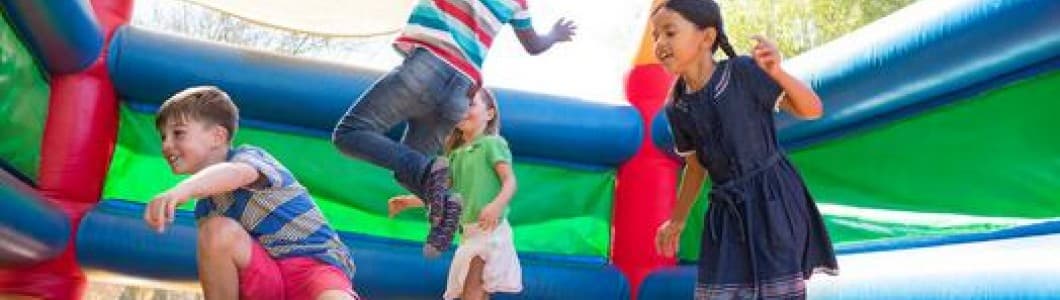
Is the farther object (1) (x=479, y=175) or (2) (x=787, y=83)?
(1) (x=479, y=175)

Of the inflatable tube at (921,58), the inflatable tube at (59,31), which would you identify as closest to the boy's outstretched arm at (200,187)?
the inflatable tube at (59,31)

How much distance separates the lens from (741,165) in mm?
1758

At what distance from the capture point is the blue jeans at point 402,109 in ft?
7.10

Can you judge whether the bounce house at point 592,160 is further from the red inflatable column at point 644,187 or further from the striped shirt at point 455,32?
the striped shirt at point 455,32

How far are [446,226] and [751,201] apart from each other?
70 centimetres

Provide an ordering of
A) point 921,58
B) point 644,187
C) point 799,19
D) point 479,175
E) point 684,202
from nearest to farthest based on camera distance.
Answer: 1. point 684,202
2. point 921,58
3. point 479,175
4. point 644,187
5. point 799,19

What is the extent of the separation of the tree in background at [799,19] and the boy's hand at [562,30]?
7.59ft

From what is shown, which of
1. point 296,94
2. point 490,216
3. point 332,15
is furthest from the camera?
point 332,15

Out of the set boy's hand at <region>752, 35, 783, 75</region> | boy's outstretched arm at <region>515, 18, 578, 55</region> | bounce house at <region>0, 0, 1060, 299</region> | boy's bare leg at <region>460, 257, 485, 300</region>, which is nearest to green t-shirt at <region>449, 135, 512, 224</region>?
boy's bare leg at <region>460, 257, 485, 300</region>

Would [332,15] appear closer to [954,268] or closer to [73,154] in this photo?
[73,154]

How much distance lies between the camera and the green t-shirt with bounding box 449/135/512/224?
2.79 m

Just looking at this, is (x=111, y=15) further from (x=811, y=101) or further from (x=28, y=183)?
(x=811, y=101)

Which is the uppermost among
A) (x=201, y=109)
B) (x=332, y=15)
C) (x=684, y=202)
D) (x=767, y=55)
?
(x=332, y=15)

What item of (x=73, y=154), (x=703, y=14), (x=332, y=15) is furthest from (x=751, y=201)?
(x=332, y=15)
